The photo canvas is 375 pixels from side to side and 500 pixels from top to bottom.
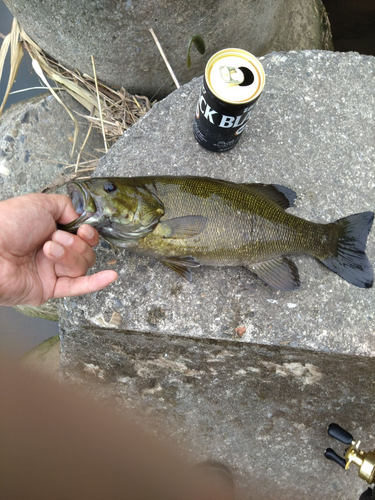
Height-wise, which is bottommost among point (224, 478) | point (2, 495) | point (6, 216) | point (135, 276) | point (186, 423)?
point (224, 478)

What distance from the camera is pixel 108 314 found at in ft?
8.09

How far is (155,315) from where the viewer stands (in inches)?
96.7

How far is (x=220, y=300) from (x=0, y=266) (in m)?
1.37

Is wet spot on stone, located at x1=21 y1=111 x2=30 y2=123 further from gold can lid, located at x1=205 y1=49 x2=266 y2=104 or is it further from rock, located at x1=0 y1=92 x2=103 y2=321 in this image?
gold can lid, located at x1=205 y1=49 x2=266 y2=104

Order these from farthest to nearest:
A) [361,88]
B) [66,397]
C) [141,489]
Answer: [361,88]
[141,489]
[66,397]

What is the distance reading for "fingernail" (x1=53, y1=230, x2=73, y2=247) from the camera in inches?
78.3

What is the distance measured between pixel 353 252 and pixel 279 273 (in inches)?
20.0

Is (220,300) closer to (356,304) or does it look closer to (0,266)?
(356,304)

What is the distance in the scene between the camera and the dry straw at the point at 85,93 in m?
3.23

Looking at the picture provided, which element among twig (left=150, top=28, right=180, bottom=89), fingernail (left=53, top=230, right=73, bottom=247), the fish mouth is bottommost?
fingernail (left=53, top=230, right=73, bottom=247)

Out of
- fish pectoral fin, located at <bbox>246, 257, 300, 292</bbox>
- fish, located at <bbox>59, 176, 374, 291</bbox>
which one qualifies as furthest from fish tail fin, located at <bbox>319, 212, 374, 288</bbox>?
fish pectoral fin, located at <bbox>246, 257, 300, 292</bbox>

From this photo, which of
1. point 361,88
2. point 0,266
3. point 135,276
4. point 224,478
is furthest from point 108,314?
point 361,88

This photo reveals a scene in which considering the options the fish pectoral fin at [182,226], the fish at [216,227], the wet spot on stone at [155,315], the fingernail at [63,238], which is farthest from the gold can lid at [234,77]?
the wet spot on stone at [155,315]

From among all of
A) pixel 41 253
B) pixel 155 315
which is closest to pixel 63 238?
pixel 41 253
